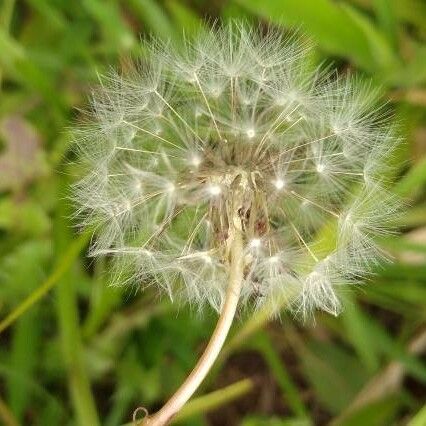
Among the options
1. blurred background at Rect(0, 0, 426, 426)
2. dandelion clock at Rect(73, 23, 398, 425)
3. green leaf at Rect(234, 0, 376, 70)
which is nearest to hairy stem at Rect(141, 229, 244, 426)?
dandelion clock at Rect(73, 23, 398, 425)

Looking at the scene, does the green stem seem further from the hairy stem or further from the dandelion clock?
the hairy stem

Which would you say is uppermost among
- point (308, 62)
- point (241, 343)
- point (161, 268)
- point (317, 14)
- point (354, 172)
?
point (317, 14)

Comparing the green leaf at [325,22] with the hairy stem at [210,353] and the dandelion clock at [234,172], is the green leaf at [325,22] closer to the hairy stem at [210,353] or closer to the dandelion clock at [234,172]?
the dandelion clock at [234,172]

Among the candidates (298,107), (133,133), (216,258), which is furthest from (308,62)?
(216,258)

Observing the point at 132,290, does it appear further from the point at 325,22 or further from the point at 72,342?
the point at 325,22

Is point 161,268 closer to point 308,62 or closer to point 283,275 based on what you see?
point 283,275

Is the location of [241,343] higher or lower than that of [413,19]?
lower
